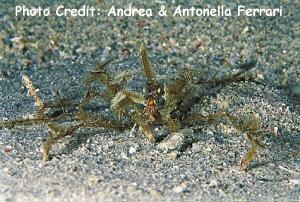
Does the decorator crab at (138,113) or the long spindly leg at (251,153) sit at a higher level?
the decorator crab at (138,113)

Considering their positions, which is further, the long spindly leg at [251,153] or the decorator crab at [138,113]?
the decorator crab at [138,113]

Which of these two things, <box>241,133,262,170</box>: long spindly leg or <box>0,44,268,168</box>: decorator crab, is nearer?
<box>241,133,262,170</box>: long spindly leg

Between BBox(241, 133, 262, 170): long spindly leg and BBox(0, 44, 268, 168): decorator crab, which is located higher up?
BBox(0, 44, 268, 168): decorator crab

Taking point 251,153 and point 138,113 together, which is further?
point 138,113

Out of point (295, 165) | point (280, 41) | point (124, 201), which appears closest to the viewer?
point (124, 201)

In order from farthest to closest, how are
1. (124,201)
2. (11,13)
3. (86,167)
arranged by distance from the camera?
(11,13), (86,167), (124,201)

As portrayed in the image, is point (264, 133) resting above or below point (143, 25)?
below

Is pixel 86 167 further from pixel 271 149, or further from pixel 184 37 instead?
pixel 184 37

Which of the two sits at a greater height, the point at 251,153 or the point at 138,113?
the point at 138,113

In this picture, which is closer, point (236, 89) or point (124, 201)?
point (124, 201)

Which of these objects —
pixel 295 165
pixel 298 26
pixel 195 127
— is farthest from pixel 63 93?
pixel 298 26
